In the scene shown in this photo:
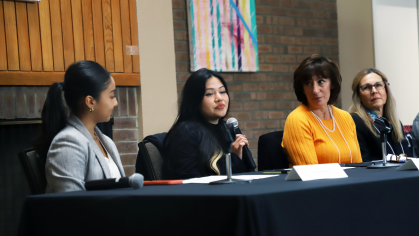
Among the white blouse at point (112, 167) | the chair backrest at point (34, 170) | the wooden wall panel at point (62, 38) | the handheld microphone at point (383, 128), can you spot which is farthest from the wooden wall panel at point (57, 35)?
the handheld microphone at point (383, 128)

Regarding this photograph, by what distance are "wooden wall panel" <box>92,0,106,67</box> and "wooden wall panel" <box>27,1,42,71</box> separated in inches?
14.8

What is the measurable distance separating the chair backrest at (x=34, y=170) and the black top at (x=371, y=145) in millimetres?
1879

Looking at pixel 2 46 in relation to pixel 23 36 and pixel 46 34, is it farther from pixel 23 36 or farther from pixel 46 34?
pixel 46 34

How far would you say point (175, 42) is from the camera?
3619 mm

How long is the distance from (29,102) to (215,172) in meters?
1.50

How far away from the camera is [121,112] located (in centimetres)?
324

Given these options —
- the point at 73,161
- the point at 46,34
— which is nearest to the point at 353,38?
the point at 46,34

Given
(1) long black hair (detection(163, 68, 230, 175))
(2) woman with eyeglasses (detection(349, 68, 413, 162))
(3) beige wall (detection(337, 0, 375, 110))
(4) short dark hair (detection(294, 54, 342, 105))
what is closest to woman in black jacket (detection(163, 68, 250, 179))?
(1) long black hair (detection(163, 68, 230, 175))

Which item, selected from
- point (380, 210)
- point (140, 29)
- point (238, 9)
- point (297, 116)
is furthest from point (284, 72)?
point (380, 210)

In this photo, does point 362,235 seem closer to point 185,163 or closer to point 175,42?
point 185,163

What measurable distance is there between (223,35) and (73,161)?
245 cm

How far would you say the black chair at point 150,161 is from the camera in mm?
2148

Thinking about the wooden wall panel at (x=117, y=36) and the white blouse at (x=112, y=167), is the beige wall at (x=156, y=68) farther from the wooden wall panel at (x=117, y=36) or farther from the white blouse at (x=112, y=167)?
the white blouse at (x=112, y=167)

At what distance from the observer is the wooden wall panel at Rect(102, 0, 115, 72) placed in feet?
10.4
